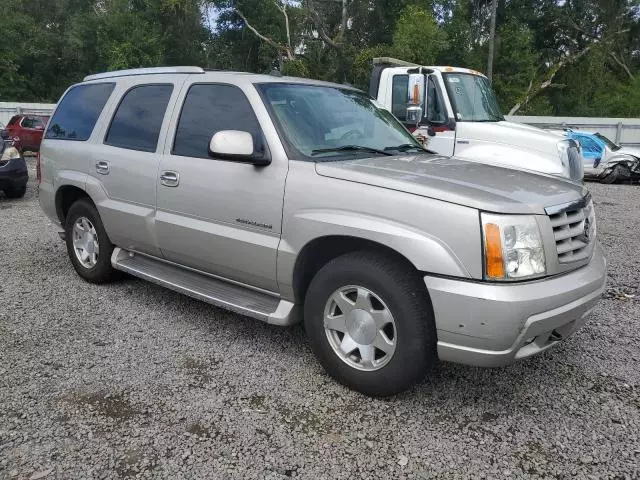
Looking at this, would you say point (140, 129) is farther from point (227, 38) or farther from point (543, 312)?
point (227, 38)

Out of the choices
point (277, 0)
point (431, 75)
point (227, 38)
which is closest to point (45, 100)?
point (227, 38)

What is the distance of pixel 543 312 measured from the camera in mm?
2887

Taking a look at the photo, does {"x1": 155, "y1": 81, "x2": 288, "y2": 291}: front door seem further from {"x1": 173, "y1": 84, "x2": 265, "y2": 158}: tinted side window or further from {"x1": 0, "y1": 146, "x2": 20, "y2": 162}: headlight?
{"x1": 0, "y1": 146, "x2": 20, "y2": 162}: headlight

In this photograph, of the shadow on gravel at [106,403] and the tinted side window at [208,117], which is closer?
the shadow on gravel at [106,403]

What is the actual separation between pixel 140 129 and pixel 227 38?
35.7m

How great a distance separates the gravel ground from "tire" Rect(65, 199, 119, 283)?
1.74ft

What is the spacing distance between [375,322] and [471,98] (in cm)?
628

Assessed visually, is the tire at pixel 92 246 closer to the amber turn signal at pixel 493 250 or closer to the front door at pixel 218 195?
the front door at pixel 218 195

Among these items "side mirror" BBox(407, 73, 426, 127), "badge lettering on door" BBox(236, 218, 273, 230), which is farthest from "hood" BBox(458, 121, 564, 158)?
"badge lettering on door" BBox(236, 218, 273, 230)

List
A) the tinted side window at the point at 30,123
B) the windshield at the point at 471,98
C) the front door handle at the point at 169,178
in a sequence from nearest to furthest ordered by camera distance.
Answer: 1. the front door handle at the point at 169,178
2. the windshield at the point at 471,98
3. the tinted side window at the point at 30,123

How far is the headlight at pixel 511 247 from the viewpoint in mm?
2814

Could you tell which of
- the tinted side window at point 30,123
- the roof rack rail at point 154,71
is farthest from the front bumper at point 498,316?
the tinted side window at point 30,123

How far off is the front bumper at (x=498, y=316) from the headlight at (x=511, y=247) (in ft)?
0.21

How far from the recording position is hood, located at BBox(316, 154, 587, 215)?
294 cm
